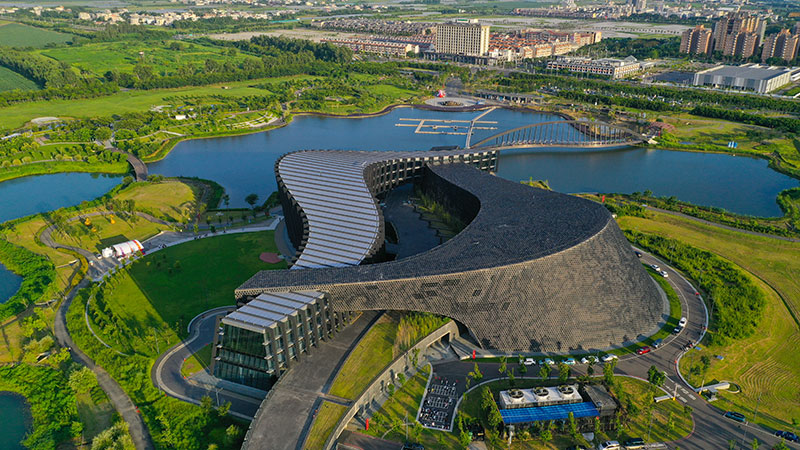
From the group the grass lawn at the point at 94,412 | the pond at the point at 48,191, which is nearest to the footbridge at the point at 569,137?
the pond at the point at 48,191

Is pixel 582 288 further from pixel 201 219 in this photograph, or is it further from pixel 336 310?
pixel 201 219

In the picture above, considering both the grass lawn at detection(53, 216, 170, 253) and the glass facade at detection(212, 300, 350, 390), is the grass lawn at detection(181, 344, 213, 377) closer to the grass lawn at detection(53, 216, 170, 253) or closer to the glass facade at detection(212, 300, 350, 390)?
the glass facade at detection(212, 300, 350, 390)

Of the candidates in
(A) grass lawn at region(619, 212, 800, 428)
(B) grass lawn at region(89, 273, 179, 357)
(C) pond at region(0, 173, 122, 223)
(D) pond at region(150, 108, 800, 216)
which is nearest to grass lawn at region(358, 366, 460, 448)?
(B) grass lawn at region(89, 273, 179, 357)

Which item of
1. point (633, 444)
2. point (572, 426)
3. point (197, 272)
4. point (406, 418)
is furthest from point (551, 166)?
point (406, 418)

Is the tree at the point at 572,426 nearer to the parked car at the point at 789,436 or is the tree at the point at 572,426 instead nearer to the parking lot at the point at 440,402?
the parking lot at the point at 440,402

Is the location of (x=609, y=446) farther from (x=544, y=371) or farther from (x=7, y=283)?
(x=7, y=283)

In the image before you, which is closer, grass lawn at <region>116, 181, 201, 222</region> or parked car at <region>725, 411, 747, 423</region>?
parked car at <region>725, 411, 747, 423</region>

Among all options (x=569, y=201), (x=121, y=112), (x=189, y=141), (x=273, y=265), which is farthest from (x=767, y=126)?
(x=121, y=112)
